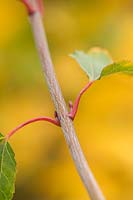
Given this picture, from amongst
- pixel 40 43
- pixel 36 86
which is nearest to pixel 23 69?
pixel 36 86

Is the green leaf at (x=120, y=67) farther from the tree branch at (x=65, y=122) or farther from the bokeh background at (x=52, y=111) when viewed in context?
the bokeh background at (x=52, y=111)

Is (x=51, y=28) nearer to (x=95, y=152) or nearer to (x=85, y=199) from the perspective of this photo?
(x=95, y=152)

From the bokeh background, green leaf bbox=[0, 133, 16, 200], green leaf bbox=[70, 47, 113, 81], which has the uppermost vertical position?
green leaf bbox=[70, 47, 113, 81]

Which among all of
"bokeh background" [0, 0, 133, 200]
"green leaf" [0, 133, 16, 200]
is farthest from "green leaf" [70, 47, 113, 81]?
"bokeh background" [0, 0, 133, 200]

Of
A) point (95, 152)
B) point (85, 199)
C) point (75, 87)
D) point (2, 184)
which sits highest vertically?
point (2, 184)

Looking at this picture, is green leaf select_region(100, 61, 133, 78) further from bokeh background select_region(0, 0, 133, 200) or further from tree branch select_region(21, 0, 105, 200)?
bokeh background select_region(0, 0, 133, 200)
